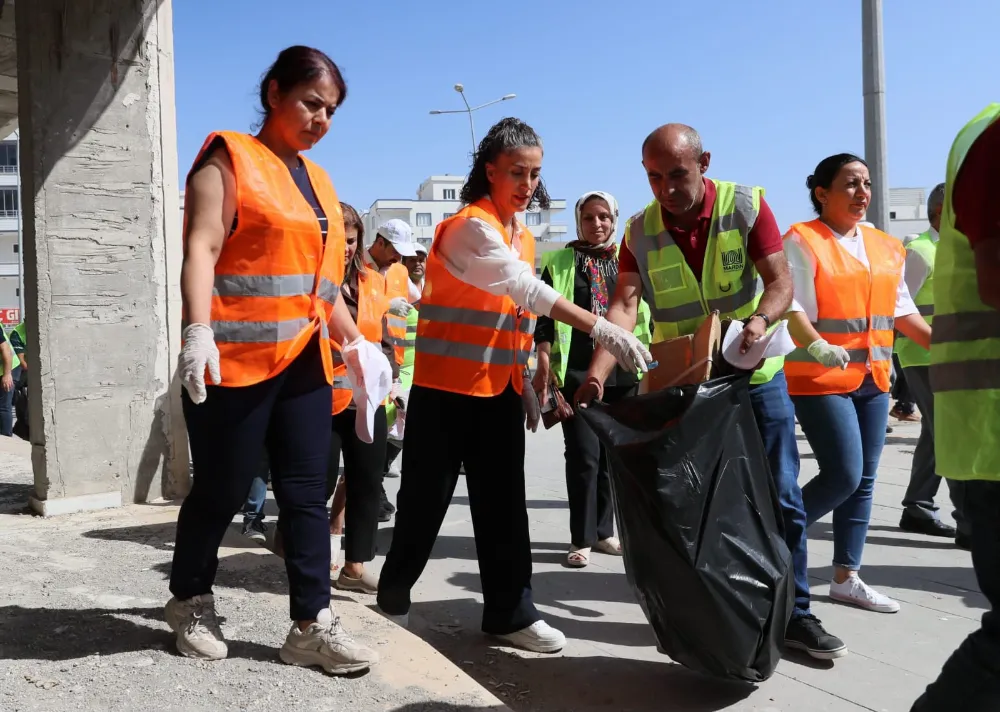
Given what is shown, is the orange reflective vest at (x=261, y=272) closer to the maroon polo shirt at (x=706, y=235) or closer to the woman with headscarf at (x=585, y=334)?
the maroon polo shirt at (x=706, y=235)

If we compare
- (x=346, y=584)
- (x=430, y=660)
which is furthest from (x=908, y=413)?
(x=430, y=660)

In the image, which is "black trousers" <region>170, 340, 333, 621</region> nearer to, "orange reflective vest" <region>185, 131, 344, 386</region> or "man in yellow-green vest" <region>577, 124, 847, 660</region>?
"orange reflective vest" <region>185, 131, 344, 386</region>

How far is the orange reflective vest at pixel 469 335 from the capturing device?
3.60 meters

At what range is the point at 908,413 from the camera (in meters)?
11.3

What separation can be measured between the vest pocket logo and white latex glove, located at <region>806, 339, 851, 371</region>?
0.68m

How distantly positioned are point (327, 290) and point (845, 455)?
2.25 meters

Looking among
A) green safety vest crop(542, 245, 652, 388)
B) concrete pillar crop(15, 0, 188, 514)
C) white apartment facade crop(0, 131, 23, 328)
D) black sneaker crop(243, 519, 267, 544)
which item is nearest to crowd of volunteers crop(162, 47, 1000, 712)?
green safety vest crop(542, 245, 652, 388)

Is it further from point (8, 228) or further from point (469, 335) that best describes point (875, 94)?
point (8, 228)

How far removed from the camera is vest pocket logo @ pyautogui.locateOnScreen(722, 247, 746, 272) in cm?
347

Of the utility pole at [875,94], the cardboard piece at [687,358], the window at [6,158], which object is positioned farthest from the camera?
the window at [6,158]

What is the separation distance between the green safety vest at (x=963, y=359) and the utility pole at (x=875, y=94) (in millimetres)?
7633

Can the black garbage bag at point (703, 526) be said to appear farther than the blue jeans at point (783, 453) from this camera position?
No

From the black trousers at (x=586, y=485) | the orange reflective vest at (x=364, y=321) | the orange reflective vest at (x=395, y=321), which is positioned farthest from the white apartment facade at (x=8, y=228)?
the black trousers at (x=586, y=485)

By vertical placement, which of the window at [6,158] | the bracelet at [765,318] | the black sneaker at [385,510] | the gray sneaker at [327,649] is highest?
the window at [6,158]
